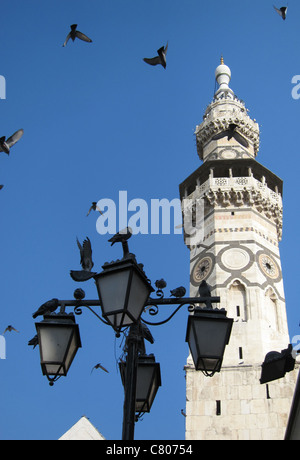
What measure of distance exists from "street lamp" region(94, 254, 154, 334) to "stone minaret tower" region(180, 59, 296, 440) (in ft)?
29.3

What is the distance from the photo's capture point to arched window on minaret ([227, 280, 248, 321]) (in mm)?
21853

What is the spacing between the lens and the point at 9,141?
12359 mm

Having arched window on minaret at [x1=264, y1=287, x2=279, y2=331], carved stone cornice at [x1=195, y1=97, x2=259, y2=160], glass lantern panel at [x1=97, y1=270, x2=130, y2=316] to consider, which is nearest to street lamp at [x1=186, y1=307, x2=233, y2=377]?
glass lantern panel at [x1=97, y1=270, x2=130, y2=316]

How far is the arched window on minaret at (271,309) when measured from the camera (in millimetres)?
22031

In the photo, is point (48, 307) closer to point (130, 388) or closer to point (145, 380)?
point (130, 388)

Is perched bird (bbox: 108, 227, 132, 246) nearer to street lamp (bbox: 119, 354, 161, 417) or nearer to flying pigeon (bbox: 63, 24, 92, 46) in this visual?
street lamp (bbox: 119, 354, 161, 417)

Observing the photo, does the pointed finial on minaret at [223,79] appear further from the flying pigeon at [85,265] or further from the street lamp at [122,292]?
the street lamp at [122,292]

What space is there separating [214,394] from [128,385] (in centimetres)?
1502

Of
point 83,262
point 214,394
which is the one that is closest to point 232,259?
point 214,394

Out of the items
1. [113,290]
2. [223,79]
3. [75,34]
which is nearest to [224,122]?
[223,79]

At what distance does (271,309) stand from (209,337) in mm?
17245

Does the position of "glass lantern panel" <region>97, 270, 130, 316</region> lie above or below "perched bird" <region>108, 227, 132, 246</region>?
below

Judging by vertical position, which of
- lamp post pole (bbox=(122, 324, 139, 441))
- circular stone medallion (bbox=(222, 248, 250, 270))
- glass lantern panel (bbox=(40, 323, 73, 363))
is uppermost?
circular stone medallion (bbox=(222, 248, 250, 270))

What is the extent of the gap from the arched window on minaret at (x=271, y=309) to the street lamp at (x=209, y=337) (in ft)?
54.2
